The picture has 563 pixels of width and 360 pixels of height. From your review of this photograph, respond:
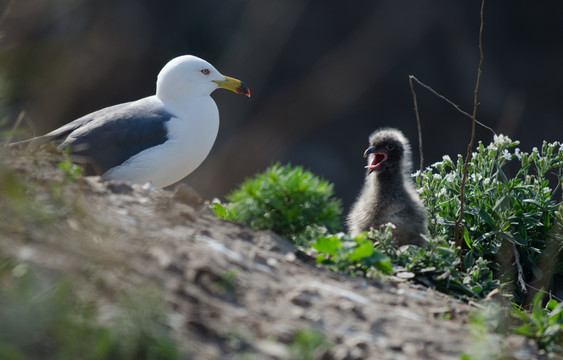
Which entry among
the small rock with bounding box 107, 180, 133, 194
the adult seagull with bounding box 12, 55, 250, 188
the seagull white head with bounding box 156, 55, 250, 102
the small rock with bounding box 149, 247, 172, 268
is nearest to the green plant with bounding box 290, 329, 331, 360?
the small rock with bounding box 149, 247, 172, 268

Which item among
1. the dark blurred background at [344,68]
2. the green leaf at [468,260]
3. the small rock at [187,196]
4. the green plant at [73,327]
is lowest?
the green plant at [73,327]

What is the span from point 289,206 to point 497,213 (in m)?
1.64

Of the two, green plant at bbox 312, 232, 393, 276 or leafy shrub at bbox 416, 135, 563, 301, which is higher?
leafy shrub at bbox 416, 135, 563, 301

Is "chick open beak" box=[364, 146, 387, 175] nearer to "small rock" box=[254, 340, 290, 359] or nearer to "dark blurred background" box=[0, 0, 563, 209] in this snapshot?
"small rock" box=[254, 340, 290, 359]

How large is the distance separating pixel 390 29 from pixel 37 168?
39.0 feet

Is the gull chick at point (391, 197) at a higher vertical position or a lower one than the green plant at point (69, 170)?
higher

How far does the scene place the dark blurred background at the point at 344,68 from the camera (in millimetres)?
13992

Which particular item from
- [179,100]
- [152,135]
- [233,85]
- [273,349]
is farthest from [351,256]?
[233,85]

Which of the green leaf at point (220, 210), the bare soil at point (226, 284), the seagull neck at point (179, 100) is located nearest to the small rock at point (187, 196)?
the bare soil at point (226, 284)

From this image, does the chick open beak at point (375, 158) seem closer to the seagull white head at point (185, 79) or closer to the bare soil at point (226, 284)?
the seagull white head at point (185, 79)

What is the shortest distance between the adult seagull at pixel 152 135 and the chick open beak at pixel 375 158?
1152 mm

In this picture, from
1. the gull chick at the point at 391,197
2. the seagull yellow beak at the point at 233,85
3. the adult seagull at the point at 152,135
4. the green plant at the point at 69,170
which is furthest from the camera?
the seagull yellow beak at the point at 233,85

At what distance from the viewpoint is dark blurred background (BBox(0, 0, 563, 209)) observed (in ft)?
45.9

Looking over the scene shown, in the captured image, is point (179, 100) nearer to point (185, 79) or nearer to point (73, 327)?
point (185, 79)
